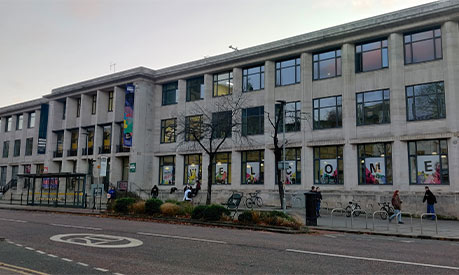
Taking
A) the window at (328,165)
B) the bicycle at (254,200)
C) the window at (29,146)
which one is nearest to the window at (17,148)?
the window at (29,146)

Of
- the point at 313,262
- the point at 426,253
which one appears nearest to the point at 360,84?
the point at 426,253

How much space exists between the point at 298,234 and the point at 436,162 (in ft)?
51.8

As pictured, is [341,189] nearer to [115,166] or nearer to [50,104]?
[115,166]

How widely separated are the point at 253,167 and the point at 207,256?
27.2m

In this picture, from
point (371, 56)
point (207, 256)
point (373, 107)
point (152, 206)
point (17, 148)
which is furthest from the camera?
point (17, 148)

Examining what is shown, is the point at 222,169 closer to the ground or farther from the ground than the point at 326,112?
closer to the ground

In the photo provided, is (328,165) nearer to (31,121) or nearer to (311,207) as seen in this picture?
(311,207)

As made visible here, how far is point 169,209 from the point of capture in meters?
22.6

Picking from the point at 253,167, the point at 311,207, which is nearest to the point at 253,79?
the point at 253,167

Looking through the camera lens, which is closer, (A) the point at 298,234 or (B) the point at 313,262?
(B) the point at 313,262

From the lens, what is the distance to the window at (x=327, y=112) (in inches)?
1293

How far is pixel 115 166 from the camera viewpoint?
4647 cm

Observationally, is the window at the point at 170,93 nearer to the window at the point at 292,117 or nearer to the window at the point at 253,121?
the window at the point at 253,121

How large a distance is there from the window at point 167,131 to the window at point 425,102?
23.1m
